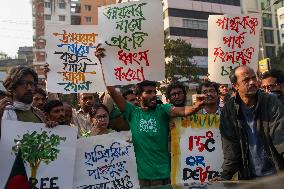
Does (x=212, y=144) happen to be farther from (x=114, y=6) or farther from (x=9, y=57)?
(x=9, y=57)

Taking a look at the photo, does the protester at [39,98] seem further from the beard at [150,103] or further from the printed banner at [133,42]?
the beard at [150,103]

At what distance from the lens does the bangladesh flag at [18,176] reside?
3719mm

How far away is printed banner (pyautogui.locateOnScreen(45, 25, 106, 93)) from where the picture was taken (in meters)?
5.77

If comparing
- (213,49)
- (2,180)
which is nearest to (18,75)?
(2,180)

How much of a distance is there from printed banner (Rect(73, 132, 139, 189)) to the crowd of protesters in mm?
141

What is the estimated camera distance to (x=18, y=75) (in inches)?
151

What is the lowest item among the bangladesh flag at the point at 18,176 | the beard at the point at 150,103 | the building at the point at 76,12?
the bangladesh flag at the point at 18,176

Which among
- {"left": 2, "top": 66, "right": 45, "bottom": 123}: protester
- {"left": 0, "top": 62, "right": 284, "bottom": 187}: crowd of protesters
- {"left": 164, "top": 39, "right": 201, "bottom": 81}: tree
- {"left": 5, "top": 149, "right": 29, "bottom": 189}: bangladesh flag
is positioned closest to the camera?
{"left": 0, "top": 62, "right": 284, "bottom": 187}: crowd of protesters

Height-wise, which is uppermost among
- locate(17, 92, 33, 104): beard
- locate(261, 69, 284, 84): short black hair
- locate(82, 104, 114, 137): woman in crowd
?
locate(261, 69, 284, 84): short black hair

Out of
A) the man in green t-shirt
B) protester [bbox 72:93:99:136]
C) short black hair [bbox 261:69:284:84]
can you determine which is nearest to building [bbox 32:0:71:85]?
protester [bbox 72:93:99:136]

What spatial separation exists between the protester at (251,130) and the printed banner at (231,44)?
1.99m

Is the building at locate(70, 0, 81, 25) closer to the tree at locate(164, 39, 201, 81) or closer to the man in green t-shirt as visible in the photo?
the tree at locate(164, 39, 201, 81)

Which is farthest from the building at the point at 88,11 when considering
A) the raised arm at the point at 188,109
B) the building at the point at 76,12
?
the raised arm at the point at 188,109

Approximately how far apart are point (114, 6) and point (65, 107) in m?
1.52
